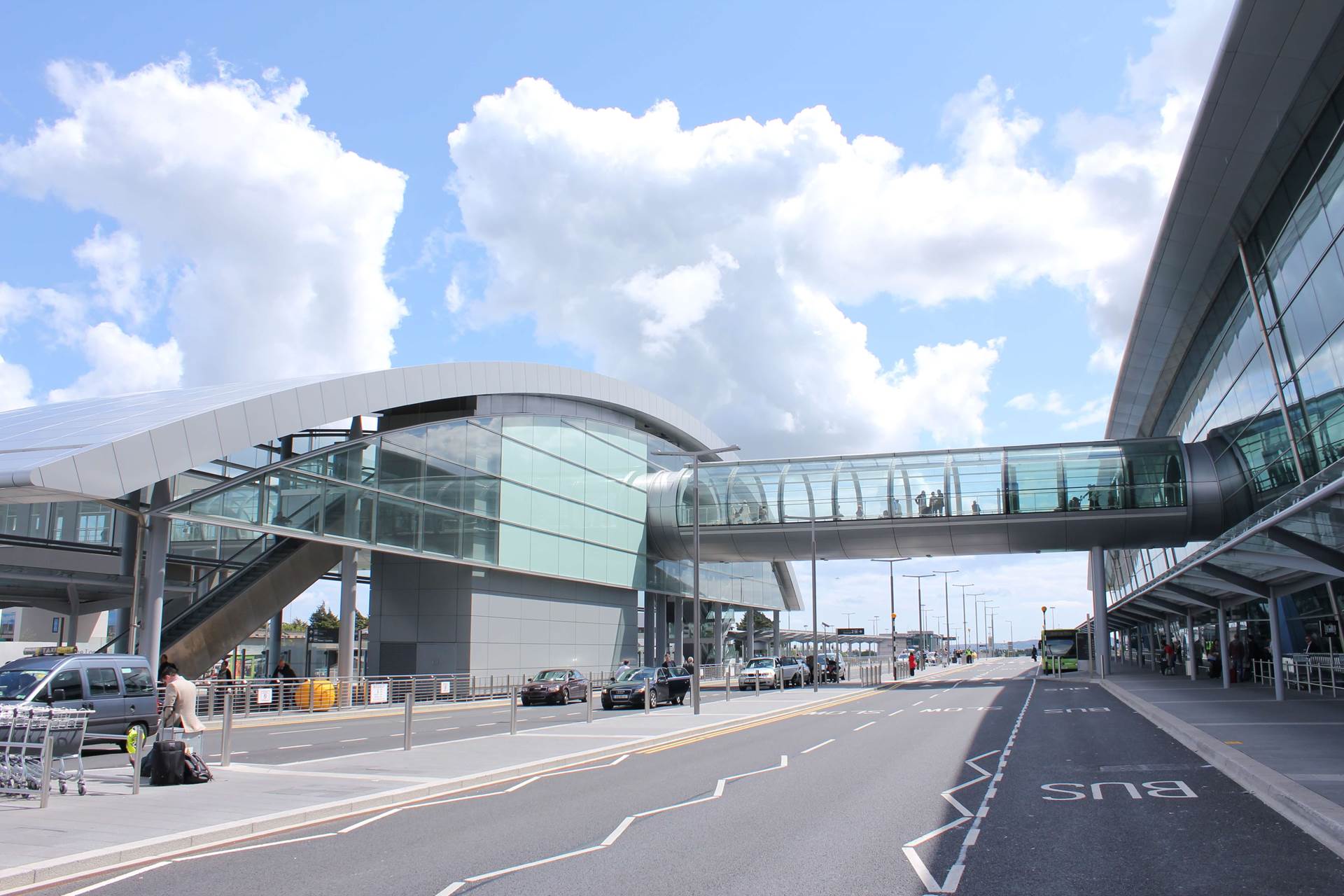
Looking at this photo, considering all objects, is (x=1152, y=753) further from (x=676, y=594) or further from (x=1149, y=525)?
(x=676, y=594)

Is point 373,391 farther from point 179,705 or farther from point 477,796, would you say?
point 477,796

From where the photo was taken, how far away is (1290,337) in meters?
24.9

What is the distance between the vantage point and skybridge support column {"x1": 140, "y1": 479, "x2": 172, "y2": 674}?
27188 millimetres

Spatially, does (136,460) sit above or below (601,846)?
above

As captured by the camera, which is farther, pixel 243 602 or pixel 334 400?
pixel 243 602

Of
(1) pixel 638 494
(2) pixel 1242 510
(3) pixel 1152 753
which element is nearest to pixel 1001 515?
(2) pixel 1242 510

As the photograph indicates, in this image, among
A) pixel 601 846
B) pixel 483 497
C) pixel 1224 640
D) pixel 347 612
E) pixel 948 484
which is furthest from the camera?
pixel 948 484

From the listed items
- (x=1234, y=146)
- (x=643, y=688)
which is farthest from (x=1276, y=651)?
(x=643, y=688)

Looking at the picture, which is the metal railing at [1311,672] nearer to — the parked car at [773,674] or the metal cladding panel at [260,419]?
the parked car at [773,674]

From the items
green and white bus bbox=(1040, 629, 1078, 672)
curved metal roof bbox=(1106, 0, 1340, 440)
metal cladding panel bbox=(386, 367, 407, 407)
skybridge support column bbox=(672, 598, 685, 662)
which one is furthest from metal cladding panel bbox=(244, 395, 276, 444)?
green and white bus bbox=(1040, 629, 1078, 672)

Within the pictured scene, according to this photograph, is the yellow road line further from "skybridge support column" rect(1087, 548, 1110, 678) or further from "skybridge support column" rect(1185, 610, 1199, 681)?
"skybridge support column" rect(1185, 610, 1199, 681)

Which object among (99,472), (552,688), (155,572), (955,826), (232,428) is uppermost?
(232,428)

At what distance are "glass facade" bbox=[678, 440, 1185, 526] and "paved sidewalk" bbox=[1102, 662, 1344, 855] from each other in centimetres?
1216

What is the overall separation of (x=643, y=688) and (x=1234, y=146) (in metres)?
23.0
